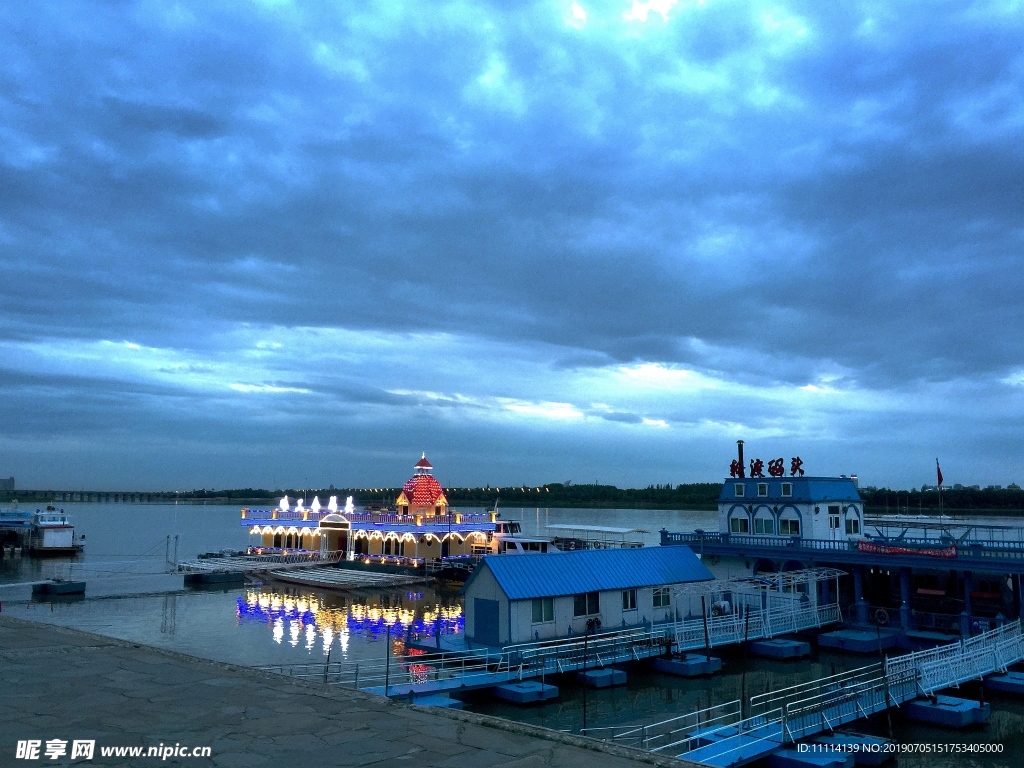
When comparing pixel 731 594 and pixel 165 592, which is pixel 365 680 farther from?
pixel 165 592

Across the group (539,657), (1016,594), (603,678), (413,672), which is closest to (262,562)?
(413,672)

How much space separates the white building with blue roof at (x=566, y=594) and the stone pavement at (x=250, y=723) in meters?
17.5

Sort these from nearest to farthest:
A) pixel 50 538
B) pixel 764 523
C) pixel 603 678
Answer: pixel 603 678 < pixel 764 523 < pixel 50 538

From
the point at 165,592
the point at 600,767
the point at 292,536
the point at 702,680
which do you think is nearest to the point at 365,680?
the point at 702,680

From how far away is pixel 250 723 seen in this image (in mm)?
12297

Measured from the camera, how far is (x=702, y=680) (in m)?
32.3

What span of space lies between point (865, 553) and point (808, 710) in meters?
19.9

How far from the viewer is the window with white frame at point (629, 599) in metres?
37.0

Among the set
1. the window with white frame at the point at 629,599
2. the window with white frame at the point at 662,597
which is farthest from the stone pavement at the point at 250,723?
the window with white frame at the point at 662,597

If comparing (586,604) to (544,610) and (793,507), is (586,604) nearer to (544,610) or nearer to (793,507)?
(544,610)

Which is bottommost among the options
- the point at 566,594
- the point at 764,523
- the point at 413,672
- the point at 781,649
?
the point at 781,649

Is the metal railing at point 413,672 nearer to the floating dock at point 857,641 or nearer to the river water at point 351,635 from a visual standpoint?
the river water at point 351,635

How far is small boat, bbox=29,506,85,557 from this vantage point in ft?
318

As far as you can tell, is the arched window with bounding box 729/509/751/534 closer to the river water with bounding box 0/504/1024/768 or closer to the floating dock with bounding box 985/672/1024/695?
the river water with bounding box 0/504/1024/768
